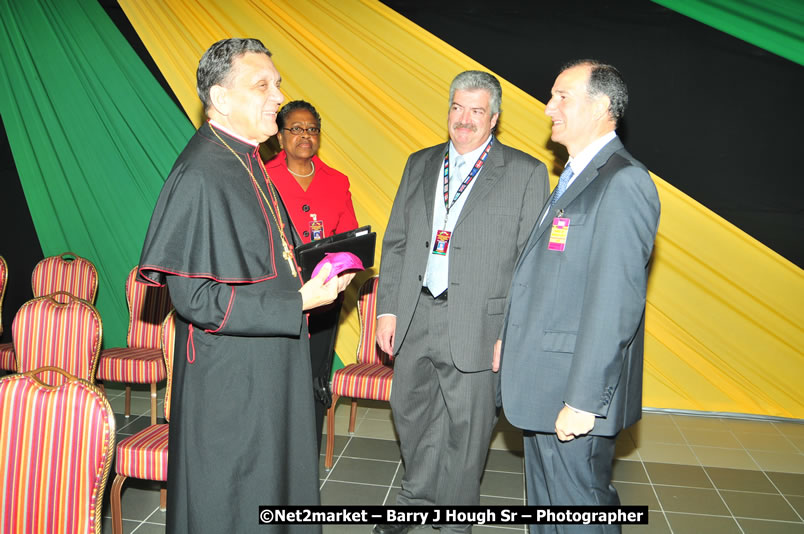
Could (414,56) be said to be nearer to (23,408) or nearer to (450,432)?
(450,432)

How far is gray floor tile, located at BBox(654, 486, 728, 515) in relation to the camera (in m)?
3.42

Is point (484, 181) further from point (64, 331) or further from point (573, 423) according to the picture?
point (64, 331)

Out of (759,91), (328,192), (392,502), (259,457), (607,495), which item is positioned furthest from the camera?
(759,91)

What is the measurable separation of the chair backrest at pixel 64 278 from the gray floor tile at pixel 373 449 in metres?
2.39

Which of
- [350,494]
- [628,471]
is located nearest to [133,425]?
[350,494]

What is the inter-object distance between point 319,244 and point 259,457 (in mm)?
673

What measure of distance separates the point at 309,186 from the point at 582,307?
2.15m

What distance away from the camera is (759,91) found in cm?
449

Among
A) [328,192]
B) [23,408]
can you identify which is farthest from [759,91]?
[23,408]

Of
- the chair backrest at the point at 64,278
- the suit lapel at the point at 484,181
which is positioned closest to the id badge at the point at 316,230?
the suit lapel at the point at 484,181

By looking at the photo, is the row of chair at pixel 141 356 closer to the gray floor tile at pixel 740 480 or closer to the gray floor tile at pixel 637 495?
the gray floor tile at pixel 637 495

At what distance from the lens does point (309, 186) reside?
3.76 meters

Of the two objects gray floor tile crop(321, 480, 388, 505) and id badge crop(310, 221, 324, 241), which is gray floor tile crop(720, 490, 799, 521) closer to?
gray floor tile crop(321, 480, 388, 505)

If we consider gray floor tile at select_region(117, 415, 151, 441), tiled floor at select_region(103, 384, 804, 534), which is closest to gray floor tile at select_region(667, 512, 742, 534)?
tiled floor at select_region(103, 384, 804, 534)
